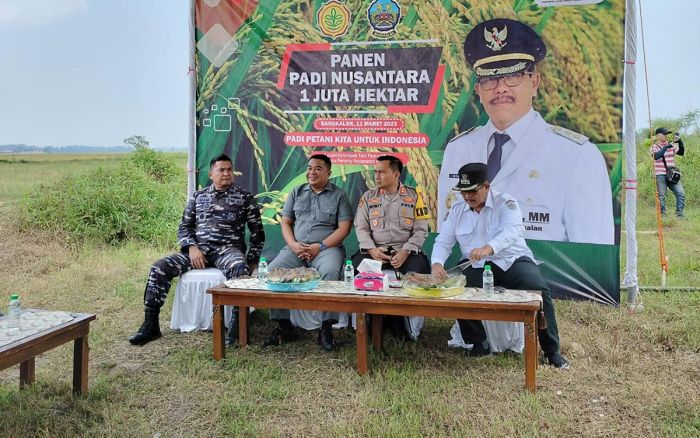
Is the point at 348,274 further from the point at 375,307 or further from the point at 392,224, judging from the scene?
the point at 392,224

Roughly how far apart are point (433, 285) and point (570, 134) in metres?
2.07

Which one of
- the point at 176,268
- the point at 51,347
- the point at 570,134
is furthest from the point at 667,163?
the point at 51,347

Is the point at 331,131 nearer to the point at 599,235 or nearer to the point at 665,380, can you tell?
the point at 599,235

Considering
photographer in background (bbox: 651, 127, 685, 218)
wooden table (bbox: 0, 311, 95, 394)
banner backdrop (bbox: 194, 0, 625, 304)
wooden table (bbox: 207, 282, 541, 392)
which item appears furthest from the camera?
photographer in background (bbox: 651, 127, 685, 218)

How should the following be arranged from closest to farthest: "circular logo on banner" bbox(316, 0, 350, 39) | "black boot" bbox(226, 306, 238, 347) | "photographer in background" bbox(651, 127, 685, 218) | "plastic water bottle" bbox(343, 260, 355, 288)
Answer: "plastic water bottle" bbox(343, 260, 355, 288) → "black boot" bbox(226, 306, 238, 347) → "circular logo on banner" bbox(316, 0, 350, 39) → "photographer in background" bbox(651, 127, 685, 218)

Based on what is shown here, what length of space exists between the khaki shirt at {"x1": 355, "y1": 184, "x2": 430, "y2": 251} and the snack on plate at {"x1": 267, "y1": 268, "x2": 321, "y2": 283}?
2.51ft

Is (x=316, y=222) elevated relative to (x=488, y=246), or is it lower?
elevated

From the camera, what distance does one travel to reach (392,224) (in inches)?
156

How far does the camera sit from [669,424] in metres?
2.47

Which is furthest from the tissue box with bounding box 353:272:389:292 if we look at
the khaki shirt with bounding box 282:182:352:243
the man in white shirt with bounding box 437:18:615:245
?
the man in white shirt with bounding box 437:18:615:245

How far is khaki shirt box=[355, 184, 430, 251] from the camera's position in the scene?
3.93 metres

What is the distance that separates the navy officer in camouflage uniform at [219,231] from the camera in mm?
3973

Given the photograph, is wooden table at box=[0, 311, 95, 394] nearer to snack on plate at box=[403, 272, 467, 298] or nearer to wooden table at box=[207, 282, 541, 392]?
wooden table at box=[207, 282, 541, 392]

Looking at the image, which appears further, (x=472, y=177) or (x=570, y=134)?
(x=570, y=134)
